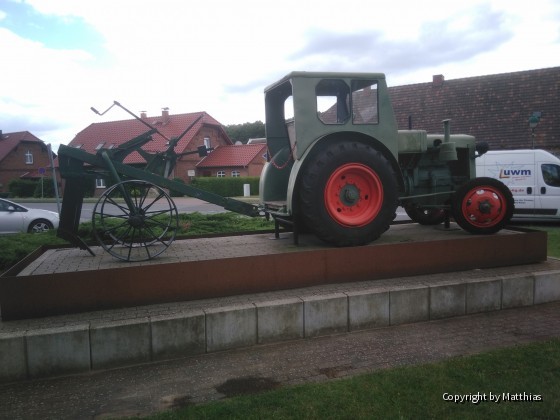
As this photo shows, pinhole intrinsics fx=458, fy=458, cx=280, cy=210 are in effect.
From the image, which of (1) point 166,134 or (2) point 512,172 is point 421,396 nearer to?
(2) point 512,172

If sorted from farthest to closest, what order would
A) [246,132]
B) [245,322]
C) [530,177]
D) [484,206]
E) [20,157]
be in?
[246,132] → [20,157] → [530,177] → [484,206] → [245,322]

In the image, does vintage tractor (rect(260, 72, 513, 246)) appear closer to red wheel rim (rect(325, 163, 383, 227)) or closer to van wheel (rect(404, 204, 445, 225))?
red wheel rim (rect(325, 163, 383, 227))

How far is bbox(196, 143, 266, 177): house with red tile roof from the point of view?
4041cm

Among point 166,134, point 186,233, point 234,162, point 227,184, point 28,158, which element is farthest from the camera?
point 28,158

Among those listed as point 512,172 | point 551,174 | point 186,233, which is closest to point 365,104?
point 186,233

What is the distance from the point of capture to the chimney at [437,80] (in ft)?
78.4

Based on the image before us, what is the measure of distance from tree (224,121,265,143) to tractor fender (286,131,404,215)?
71.3 metres

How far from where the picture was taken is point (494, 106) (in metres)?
21.8

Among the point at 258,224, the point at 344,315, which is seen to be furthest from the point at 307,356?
the point at 258,224

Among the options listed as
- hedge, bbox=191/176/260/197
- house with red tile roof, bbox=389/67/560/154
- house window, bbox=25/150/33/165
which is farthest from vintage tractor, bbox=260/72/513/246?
house window, bbox=25/150/33/165

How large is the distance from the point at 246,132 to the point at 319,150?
242 ft

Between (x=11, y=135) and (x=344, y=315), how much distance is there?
53.3 metres

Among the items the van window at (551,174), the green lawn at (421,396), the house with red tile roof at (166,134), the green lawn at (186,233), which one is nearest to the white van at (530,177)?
the van window at (551,174)

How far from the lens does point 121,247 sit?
5805 millimetres
